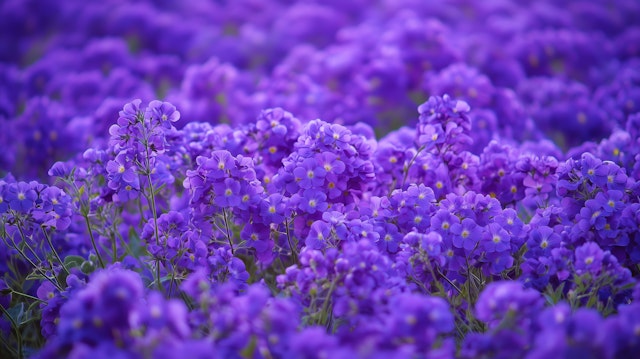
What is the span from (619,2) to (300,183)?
663cm

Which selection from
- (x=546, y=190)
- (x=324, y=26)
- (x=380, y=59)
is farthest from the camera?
(x=324, y=26)

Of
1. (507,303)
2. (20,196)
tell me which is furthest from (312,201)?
(20,196)

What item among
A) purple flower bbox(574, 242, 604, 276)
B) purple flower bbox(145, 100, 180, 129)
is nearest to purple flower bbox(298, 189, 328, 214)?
purple flower bbox(145, 100, 180, 129)

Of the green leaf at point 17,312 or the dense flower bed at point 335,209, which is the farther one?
the green leaf at point 17,312

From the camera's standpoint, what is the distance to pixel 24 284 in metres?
2.89

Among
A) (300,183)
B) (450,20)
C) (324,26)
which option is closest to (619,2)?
(450,20)

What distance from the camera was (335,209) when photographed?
2.60m

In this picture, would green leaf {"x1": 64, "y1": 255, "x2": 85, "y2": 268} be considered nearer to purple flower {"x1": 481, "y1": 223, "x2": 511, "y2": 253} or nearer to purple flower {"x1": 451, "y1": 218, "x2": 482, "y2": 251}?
purple flower {"x1": 451, "y1": 218, "x2": 482, "y2": 251}

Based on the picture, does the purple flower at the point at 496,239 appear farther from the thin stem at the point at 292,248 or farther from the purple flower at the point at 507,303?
the thin stem at the point at 292,248

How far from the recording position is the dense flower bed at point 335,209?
177cm

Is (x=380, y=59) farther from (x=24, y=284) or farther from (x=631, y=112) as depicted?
(x=24, y=284)

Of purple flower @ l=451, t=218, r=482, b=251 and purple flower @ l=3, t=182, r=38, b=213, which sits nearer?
purple flower @ l=451, t=218, r=482, b=251

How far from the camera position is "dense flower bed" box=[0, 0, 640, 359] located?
1774mm

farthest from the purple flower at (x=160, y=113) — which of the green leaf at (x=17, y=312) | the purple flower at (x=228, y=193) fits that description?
the green leaf at (x=17, y=312)
